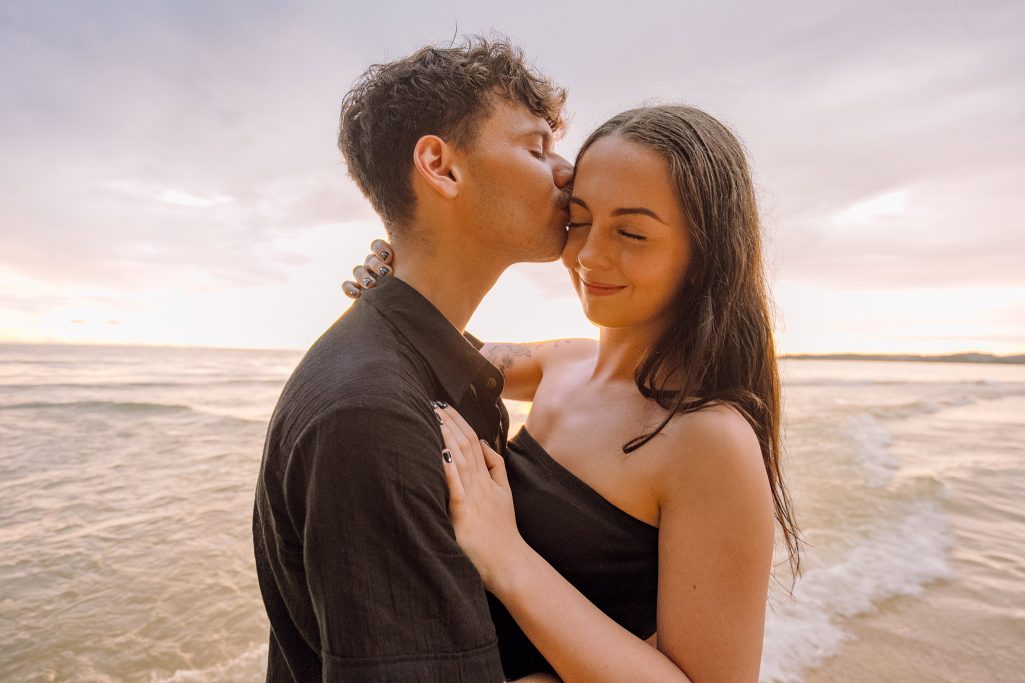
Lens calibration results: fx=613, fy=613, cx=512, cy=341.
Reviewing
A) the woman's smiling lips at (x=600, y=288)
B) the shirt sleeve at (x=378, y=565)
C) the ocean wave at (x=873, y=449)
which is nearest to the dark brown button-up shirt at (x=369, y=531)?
the shirt sleeve at (x=378, y=565)

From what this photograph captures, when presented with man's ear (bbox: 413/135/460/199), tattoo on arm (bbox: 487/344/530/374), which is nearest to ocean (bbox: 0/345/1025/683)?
tattoo on arm (bbox: 487/344/530/374)

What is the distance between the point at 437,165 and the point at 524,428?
1157mm

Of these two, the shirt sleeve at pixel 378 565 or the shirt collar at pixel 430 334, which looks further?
the shirt collar at pixel 430 334

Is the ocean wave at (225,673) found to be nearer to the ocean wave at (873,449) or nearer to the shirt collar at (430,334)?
the shirt collar at (430,334)

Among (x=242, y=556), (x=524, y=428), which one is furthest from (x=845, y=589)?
(x=242, y=556)

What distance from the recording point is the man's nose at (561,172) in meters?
2.35

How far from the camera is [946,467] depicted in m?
9.12

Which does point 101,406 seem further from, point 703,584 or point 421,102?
point 703,584

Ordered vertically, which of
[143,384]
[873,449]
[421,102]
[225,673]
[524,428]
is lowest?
[225,673]

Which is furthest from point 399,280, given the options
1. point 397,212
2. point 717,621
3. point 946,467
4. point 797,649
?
point 946,467

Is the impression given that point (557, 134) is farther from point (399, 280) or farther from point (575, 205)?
point (399, 280)

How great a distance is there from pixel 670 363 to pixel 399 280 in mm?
1052

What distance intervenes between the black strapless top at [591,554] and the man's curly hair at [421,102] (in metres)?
1.13

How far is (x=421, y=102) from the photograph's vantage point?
217cm
